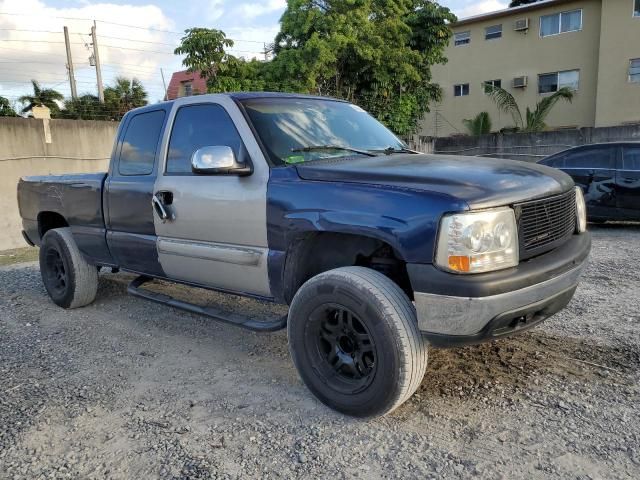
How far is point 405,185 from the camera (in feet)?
9.14

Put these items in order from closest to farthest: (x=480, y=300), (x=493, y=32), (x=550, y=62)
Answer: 1. (x=480, y=300)
2. (x=550, y=62)
3. (x=493, y=32)

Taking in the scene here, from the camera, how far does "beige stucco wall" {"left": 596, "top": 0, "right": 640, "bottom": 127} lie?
2120 cm

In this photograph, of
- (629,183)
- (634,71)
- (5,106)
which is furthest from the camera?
(634,71)

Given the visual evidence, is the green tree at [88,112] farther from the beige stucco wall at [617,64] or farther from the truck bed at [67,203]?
the beige stucco wall at [617,64]

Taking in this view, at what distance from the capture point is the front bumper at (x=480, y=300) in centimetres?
254

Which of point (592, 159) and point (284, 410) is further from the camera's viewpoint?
point (592, 159)

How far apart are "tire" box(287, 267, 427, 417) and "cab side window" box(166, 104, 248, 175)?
122cm

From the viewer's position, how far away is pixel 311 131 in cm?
371

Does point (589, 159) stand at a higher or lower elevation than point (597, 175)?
higher

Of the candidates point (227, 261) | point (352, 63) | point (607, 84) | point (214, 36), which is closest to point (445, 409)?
point (227, 261)

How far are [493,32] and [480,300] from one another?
84.6ft

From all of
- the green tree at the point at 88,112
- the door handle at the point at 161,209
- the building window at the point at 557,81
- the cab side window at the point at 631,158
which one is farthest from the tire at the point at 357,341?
the building window at the point at 557,81

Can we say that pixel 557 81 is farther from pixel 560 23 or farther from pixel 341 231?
pixel 341 231

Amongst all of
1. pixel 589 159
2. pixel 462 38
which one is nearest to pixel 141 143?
pixel 589 159
